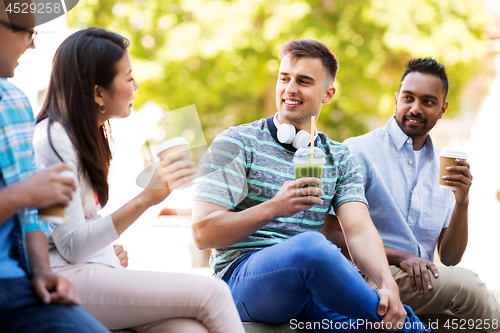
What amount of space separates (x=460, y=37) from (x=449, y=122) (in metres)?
4.09

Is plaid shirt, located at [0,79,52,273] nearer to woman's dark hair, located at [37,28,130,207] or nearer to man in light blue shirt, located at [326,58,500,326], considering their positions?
woman's dark hair, located at [37,28,130,207]

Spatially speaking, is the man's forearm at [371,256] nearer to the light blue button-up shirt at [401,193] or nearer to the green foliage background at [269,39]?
the light blue button-up shirt at [401,193]

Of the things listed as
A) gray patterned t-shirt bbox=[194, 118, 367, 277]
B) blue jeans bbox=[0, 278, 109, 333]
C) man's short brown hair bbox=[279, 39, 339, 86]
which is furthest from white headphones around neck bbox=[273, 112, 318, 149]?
blue jeans bbox=[0, 278, 109, 333]

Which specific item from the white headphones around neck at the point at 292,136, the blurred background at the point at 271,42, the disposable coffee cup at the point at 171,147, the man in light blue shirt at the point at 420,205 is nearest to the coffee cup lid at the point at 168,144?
the disposable coffee cup at the point at 171,147

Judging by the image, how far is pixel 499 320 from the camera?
2504 millimetres

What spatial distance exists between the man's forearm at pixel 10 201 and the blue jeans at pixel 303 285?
0.97 meters

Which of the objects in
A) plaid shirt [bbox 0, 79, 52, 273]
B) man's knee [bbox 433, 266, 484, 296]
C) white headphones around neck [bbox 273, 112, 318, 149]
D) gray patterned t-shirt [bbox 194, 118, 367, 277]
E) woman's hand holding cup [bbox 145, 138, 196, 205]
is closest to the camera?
plaid shirt [bbox 0, 79, 52, 273]

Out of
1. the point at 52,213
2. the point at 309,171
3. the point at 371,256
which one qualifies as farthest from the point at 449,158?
the point at 52,213

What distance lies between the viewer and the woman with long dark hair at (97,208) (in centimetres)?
155

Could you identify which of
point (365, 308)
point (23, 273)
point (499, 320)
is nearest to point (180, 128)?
point (23, 273)

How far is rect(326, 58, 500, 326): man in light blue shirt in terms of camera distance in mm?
2484

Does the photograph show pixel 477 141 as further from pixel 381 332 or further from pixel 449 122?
pixel 381 332

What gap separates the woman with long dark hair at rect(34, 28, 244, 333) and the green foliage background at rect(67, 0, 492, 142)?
6.25 m

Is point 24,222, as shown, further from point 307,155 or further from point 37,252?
point 307,155
